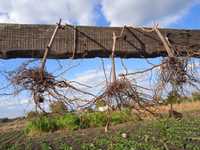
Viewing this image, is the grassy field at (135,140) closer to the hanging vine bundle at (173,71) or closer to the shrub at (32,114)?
the hanging vine bundle at (173,71)

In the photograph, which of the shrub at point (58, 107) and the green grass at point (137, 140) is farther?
the green grass at point (137, 140)

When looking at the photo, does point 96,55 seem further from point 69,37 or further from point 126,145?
point 126,145

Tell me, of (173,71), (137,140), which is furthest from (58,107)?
(137,140)

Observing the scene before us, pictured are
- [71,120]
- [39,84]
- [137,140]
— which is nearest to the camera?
[39,84]

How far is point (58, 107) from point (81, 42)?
1.50ft

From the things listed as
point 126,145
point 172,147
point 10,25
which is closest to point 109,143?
point 126,145

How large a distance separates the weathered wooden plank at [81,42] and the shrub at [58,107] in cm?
31

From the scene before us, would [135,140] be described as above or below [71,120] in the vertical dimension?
below

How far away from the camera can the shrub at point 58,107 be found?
9.86ft

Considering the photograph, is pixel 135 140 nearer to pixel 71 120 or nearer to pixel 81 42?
pixel 71 120

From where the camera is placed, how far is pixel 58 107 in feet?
10.1

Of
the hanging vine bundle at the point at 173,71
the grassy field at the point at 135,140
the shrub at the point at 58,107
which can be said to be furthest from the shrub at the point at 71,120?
the hanging vine bundle at the point at 173,71

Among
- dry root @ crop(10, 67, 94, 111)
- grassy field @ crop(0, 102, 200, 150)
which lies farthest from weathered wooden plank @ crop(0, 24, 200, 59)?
grassy field @ crop(0, 102, 200, 150)

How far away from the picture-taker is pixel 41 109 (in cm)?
302
